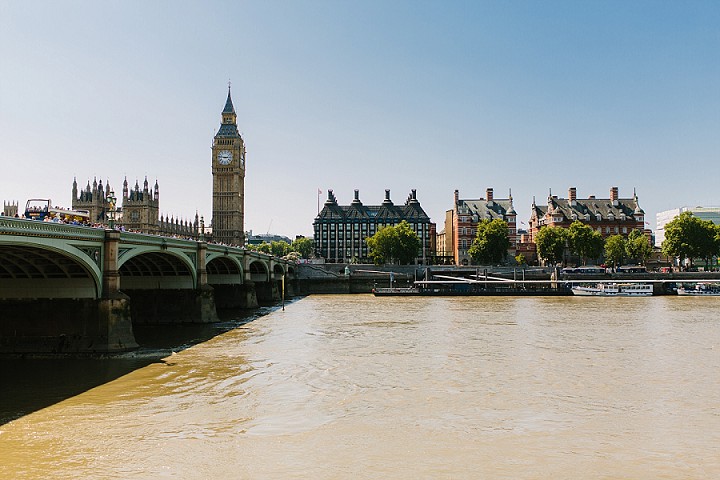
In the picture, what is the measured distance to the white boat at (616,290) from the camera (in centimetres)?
8856

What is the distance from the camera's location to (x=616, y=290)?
8981 centimetres

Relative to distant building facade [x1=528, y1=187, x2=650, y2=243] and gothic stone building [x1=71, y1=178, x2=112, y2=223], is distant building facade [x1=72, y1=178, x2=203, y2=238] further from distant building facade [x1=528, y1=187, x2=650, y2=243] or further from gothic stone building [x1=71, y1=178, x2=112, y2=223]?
distant building facade [x1=528, y1=187, x2=650, y2=243]

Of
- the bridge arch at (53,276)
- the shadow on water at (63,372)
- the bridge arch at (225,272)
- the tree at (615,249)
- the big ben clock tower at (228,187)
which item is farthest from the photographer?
the big ben clock tower at (228,187)

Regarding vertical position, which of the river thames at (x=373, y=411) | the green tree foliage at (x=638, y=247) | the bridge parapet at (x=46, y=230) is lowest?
the river thames at (x=373, y=411)

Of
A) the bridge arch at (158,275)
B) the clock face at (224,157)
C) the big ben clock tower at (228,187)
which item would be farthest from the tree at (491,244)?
the clock face at (224,157)

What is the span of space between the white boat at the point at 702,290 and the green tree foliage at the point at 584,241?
24.4 metres

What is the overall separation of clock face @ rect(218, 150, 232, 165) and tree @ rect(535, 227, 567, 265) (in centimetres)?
10321

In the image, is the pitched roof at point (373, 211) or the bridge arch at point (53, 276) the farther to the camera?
the pitched roof at point (373, 211)

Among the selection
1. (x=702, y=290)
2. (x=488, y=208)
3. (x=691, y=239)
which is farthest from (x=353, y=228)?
(x=702, y=290)

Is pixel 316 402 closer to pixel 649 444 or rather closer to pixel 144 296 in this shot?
pixel 649 444

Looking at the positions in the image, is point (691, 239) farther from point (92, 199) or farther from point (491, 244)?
point (92, 199)

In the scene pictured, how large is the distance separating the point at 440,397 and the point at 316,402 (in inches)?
173

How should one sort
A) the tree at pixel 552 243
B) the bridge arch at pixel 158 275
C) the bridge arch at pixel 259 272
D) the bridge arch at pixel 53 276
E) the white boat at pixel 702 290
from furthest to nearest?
1. the tree at pixel 552 243
2. the white boat at pixel 702 290
3. the bridge arch at pixel 259 272
4. the bridge arch at pixel 158 275
5. the bridge arch at pixel 53 276

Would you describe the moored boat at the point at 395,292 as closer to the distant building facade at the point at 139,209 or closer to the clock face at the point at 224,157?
the distant building facade at the point at 139,209
